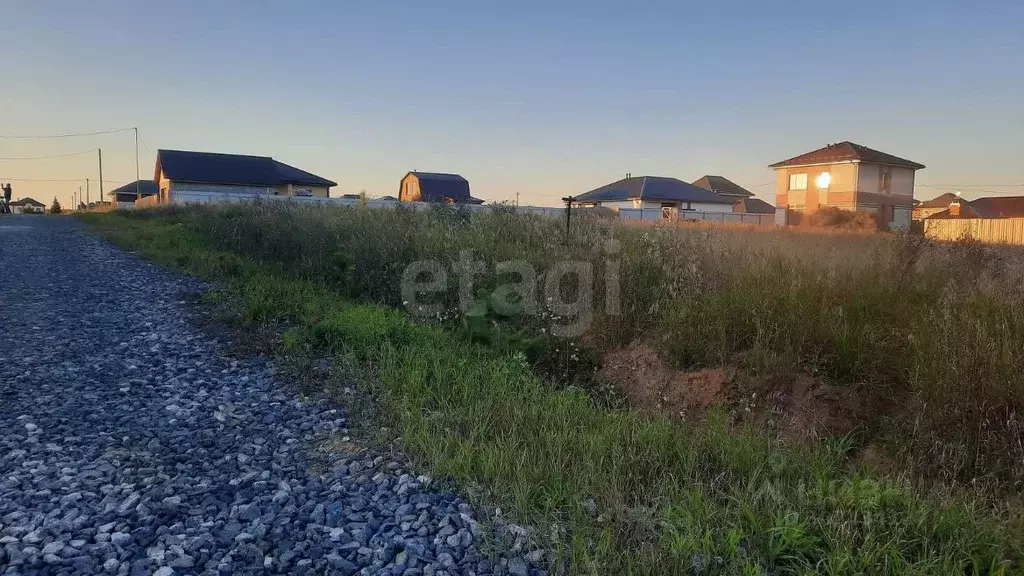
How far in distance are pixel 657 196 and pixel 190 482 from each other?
145 ft

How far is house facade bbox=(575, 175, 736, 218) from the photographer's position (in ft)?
146

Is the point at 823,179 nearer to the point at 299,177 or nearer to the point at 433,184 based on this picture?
the point at 433,184

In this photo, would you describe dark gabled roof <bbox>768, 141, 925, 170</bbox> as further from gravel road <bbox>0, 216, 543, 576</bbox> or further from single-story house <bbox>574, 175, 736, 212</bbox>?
gravel road <bbox>0, 216, 543, 576</bbox>

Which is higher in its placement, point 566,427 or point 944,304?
point 944,304

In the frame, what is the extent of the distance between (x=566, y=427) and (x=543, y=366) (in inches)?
75.4

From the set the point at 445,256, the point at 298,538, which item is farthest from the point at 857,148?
the point at 298,538

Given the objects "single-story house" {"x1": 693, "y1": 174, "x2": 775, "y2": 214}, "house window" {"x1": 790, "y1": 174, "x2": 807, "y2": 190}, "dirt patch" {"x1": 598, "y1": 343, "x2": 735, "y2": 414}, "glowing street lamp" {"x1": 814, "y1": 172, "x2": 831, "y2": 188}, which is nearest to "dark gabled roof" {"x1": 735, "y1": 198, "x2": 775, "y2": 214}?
"single-story house" {"x1": 693, "y1": 174, "x2": 775, "y2": 214}

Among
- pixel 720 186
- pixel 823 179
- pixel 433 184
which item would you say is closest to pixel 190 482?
pixel 823 179

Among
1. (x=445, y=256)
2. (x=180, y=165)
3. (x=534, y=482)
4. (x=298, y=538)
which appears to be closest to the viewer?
(x=298, y=538)

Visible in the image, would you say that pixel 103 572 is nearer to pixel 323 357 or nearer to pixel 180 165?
pixel 323 357

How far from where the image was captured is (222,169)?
4288 cm

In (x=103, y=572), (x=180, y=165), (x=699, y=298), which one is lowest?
(x=103, y=572)

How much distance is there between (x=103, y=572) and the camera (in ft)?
7.47

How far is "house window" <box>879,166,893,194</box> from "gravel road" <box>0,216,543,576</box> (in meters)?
34.0
